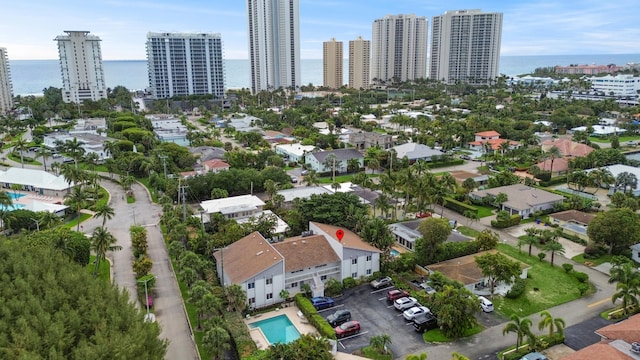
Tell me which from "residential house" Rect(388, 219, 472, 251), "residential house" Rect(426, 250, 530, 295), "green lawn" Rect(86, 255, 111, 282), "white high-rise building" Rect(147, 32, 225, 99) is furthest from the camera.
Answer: "white high-rise building" Rect(147, 32, 225, 99)

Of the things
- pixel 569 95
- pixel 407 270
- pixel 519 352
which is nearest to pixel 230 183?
pixel 407 270

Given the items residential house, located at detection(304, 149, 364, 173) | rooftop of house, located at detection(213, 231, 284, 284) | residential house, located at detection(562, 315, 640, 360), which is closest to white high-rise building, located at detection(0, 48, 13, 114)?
residential house, located at detection(304, 149, 364, 173)

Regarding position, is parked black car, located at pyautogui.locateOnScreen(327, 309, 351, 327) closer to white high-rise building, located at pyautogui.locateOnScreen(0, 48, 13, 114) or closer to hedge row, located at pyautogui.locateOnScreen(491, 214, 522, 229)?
hedge row, located at pyautogui.locateOnScreen(491, 214, 522, 229)

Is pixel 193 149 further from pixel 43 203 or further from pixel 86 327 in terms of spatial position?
pixel 86 327

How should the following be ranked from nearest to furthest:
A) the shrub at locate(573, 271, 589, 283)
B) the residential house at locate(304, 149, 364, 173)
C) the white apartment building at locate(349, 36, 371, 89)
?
the shrub at locate(573, 271, 589, 283), the residential house at locate(304, 149, 364, 173), the white apartment building at locate(349, 36, 371, 89)

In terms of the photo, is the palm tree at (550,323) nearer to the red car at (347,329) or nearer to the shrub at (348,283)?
the red car at (347,329)

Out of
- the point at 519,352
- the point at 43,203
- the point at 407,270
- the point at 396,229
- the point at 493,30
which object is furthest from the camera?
the point at 493,30

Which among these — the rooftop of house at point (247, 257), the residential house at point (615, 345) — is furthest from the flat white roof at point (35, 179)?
the residential house at point (615, 345)
